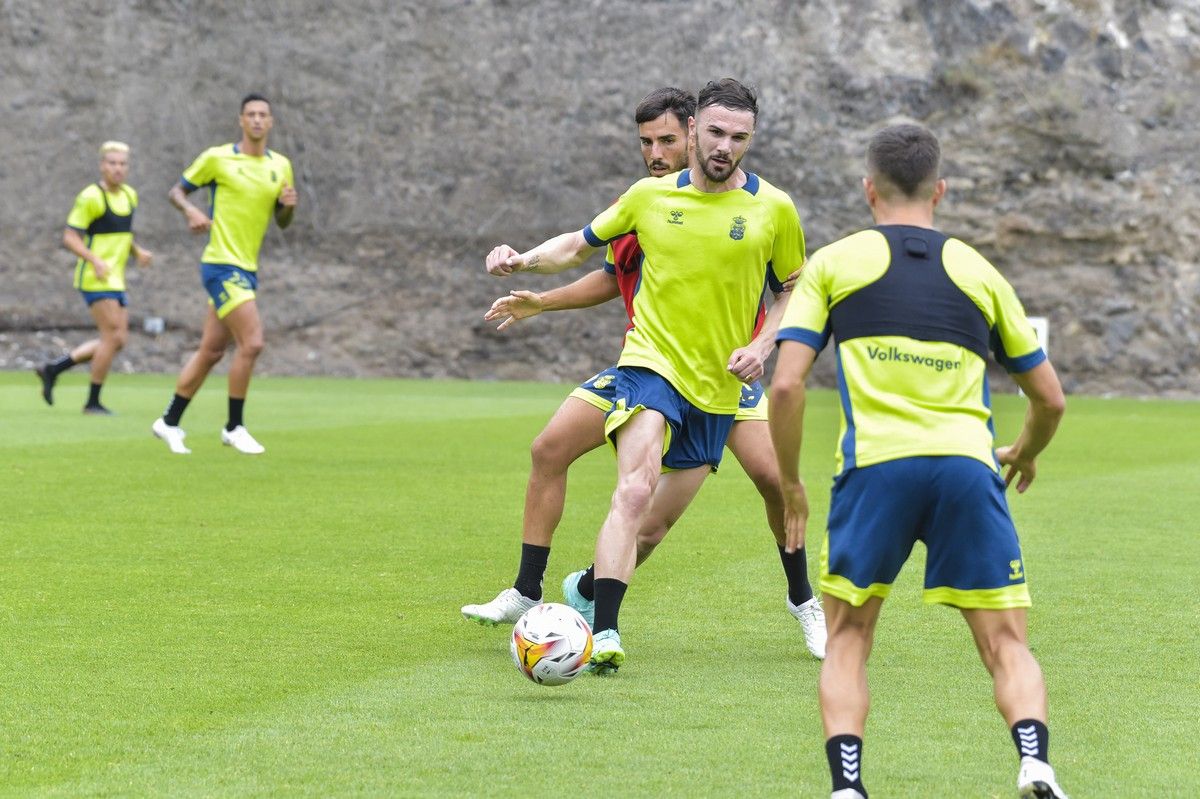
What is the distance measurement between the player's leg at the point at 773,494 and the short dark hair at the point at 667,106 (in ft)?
4.01

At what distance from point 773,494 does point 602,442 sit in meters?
0.69

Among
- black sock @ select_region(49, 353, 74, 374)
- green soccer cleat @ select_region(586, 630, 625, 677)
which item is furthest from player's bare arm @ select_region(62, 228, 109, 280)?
green soccer cleat @ select_region(586, 630, 625, 677)

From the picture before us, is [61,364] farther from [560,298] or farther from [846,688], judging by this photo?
[846,688]

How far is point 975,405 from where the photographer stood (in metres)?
4.41

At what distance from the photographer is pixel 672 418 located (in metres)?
6.50

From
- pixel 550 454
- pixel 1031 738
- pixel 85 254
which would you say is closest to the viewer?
pixel 1031 738

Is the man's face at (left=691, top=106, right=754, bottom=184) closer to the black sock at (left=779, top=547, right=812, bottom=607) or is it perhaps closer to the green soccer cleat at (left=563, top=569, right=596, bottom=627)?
the black sock at (left=779, top=547, right=812, bottom=607)

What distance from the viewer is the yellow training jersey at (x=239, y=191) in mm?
→ 14211

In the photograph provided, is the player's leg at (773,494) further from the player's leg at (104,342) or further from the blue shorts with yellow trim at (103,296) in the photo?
the blue shorts with yellow trim at (103,296)

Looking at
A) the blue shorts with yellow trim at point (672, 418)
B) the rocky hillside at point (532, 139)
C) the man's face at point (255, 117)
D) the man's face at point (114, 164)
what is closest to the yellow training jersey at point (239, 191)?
the man's face at point (255, 117)

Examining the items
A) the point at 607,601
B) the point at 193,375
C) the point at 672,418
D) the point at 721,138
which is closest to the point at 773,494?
the point at 672,418

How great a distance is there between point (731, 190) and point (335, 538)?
3.70 meters

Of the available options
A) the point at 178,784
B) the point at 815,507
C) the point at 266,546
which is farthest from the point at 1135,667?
the point at 815,507

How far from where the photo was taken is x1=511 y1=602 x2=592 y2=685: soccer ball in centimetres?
568
